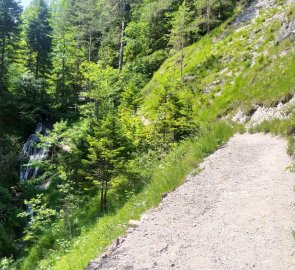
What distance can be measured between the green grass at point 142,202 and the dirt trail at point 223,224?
684 millimetres

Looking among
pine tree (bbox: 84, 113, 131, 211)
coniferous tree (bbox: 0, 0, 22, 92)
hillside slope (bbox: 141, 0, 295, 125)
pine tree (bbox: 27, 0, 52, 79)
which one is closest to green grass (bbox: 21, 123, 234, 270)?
pine tree (bbox: 84, 113, 131, 211)

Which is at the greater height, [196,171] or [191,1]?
[191,1]

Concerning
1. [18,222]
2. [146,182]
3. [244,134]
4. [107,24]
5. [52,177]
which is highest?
[107,24]

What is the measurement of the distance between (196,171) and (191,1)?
99.7 ft

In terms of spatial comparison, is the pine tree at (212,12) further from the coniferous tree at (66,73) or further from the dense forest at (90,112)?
the coniferous tree at (66,73)

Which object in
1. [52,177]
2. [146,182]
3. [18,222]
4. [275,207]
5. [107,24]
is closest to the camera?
[275,207]

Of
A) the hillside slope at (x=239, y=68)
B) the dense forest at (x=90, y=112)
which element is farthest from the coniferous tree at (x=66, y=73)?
the hillside slope at (x=239, y=68)

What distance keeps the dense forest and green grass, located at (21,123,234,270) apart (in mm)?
213

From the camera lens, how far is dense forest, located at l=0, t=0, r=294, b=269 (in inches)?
552

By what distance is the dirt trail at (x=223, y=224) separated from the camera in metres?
5.52

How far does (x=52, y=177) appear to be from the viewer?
2405 centimetres

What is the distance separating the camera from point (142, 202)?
955 centimetres

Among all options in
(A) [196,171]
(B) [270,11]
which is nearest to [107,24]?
(B) [270,11]

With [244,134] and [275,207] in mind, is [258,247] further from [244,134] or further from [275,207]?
[244,134]
